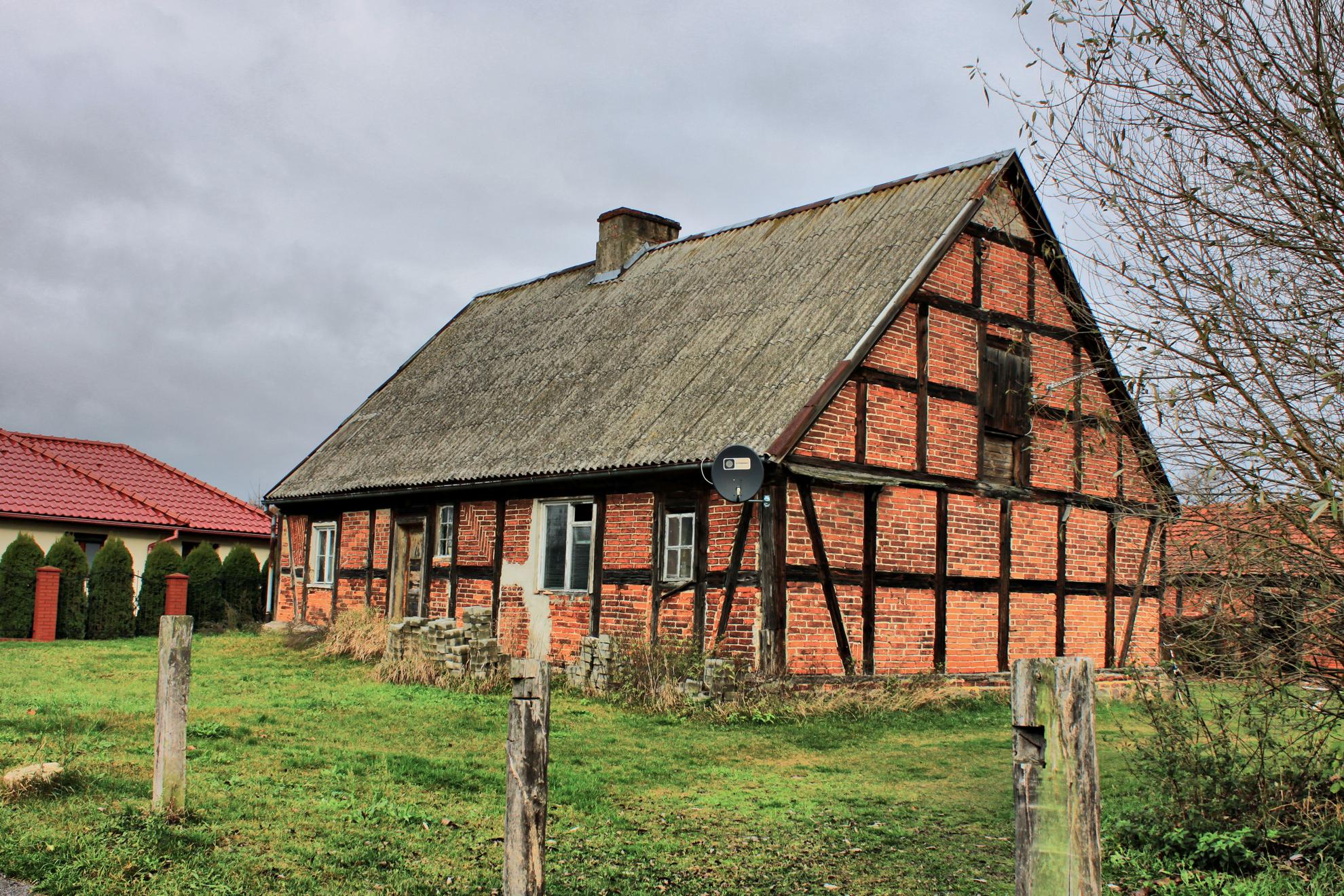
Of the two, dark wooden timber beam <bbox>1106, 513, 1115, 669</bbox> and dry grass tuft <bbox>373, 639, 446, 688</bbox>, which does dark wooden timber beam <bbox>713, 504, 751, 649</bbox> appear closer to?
dry grass tuft <bbox>373, 639, 446, 688</bbox>

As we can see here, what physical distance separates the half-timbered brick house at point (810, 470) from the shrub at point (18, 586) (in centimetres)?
639

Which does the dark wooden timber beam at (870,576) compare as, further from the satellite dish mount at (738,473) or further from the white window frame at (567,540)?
the white window frame at (567,540)

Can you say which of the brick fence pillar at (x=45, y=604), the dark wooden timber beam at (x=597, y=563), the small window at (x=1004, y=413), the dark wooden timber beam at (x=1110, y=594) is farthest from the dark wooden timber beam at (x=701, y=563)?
the brick fence pillar at (x=45, y=604)

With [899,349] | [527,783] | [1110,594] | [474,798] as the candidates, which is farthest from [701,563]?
[527,783]

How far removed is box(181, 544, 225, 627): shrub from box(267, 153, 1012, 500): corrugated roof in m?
3.12

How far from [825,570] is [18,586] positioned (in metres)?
15.8

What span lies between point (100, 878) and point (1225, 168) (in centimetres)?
663

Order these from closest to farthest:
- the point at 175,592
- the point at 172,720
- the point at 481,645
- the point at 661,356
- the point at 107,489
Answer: the point at 172,720, the point at 481,645, the point at 661,356, the point at 175,592, the point at 107,489

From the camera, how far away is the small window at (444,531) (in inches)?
702

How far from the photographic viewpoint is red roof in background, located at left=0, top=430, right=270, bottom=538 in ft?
79.3

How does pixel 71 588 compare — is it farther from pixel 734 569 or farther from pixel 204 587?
pixel 734 569

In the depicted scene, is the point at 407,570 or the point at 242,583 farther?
the point at 242,583

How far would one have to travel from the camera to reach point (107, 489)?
25.8 metres

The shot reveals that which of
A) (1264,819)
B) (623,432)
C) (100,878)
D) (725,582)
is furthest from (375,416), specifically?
(1264,819)
